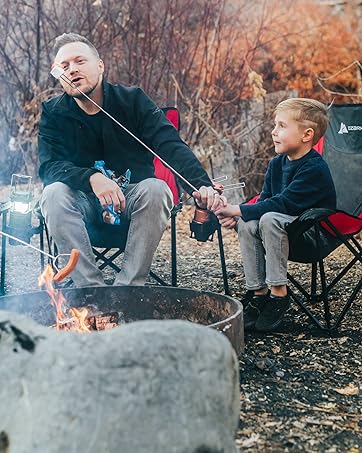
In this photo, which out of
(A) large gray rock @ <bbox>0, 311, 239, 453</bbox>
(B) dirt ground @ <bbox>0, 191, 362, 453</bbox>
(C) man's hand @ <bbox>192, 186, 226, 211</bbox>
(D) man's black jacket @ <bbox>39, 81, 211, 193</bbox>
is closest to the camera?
(A) large gray rock @ <bbox>0, 311, 239, 453</bbox>

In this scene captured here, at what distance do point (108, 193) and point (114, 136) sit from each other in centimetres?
50

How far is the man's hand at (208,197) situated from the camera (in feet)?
9.82

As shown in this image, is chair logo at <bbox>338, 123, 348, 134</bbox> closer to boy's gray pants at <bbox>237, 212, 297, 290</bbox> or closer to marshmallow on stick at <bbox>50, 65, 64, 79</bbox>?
boy's gray pants at <bbox>237, 212, 297, 290</bbox>

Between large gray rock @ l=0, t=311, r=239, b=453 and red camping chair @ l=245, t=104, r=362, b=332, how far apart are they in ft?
5.13

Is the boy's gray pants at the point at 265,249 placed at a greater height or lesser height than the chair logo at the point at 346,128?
lesser

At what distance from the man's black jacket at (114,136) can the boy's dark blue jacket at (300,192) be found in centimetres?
36

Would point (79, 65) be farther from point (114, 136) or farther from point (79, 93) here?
point (114, 136)

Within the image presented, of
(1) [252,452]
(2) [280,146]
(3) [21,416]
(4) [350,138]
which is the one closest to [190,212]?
(4) [350,138]

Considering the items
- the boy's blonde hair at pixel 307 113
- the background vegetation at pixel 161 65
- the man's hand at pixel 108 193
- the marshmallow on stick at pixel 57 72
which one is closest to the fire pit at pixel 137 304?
the man's hand at pixel 108 193

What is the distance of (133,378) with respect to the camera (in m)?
1.38

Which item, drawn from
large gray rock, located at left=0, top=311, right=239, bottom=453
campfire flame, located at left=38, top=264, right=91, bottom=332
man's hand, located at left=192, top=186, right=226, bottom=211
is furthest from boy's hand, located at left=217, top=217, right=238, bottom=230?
large gray rock, located at left=0, top=311, right=239, bottom=453

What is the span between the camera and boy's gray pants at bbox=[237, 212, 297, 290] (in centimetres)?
301

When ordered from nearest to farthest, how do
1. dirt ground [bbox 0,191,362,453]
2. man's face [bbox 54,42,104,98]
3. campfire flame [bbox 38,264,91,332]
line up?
dirt ground [bbox 0,191,362,453]
campfire flame [bbox 38,264,91,332]
man's face [bbox 54,42,104,98]

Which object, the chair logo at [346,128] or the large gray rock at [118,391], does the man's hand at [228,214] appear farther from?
the large gray rock at [118,391]
